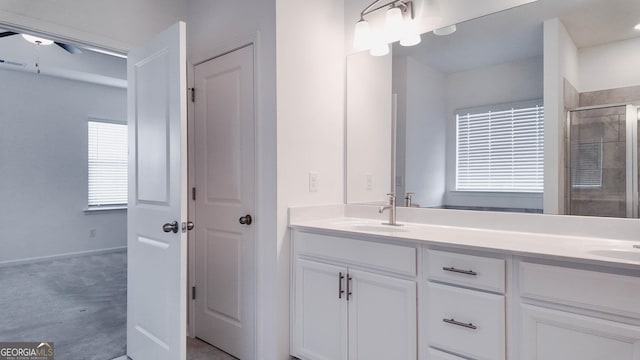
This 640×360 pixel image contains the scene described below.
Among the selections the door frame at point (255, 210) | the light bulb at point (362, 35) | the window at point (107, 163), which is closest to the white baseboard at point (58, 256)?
the window at point (107, 163)

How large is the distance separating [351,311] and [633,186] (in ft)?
4.52

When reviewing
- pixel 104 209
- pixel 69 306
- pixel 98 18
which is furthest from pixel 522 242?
pixel 104 209

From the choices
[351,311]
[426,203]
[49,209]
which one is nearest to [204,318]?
[351,311]

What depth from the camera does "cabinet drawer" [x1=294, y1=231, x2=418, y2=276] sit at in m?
1.67

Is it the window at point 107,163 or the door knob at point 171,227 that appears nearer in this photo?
the door knob at point 171,227

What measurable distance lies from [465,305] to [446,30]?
4.97 feet

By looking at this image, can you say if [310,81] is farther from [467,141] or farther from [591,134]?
[591,134]

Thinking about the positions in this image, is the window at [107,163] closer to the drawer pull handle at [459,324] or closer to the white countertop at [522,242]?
the white countertop at [522,242]

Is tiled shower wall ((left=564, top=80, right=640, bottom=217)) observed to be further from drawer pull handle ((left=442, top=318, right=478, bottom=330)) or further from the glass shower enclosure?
drawer pull handle ((left=442, top=318, right=478, bottom=330))

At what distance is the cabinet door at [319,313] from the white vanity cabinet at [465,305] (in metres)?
0.48

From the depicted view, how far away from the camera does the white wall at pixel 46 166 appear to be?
15.7 feet

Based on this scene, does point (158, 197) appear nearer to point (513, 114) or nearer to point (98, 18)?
point (98, 18)

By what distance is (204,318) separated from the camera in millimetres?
2543

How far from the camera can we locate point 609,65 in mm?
1609
